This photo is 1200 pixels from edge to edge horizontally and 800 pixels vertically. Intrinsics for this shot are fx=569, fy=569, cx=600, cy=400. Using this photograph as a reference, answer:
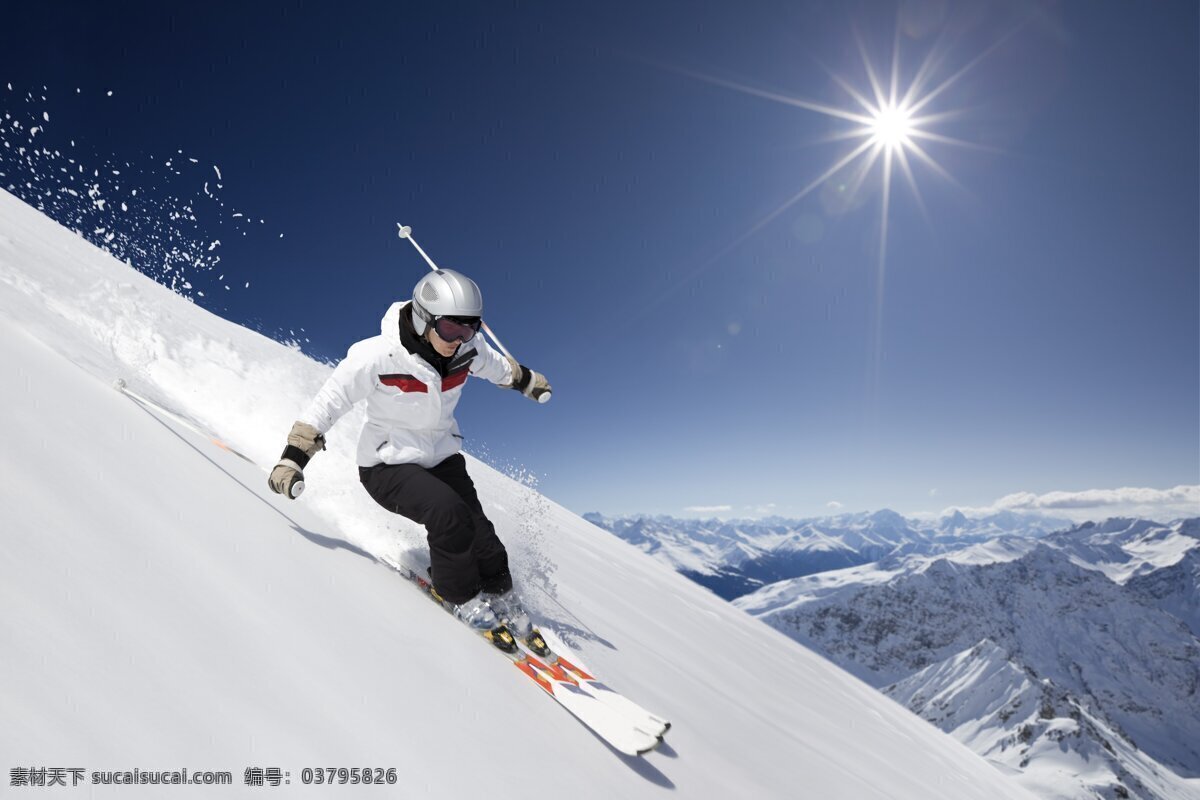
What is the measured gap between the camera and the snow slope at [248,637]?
2.04 metres

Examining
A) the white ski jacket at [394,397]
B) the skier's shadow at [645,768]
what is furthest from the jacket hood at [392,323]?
the skier's shadow at [645,768]

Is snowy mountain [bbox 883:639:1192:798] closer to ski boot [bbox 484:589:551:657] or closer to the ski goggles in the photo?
ski boot [bbox 484:589:551:657]

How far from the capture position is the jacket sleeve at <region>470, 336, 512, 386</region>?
5.17 m

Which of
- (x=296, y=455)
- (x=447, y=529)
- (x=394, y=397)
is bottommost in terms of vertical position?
(x=447, y=529)

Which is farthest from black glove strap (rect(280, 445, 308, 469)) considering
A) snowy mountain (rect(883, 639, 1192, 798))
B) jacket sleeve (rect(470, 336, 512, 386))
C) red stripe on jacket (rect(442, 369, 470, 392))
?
snowy mountain (rect(883, 639, 1192, 798))

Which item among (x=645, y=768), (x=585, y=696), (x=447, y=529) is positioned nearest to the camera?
(x=645, y=768)

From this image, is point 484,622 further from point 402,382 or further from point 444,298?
point 444,298

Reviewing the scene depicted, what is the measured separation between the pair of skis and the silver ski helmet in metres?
2.11

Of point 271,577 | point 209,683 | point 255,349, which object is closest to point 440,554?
point 271,577

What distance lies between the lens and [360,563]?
4168mm

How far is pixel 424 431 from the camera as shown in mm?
4422

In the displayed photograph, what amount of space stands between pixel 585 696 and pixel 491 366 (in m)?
2.89

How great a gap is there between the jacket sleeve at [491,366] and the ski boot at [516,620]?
200cm

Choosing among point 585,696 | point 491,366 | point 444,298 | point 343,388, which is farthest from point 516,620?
point 444,298
